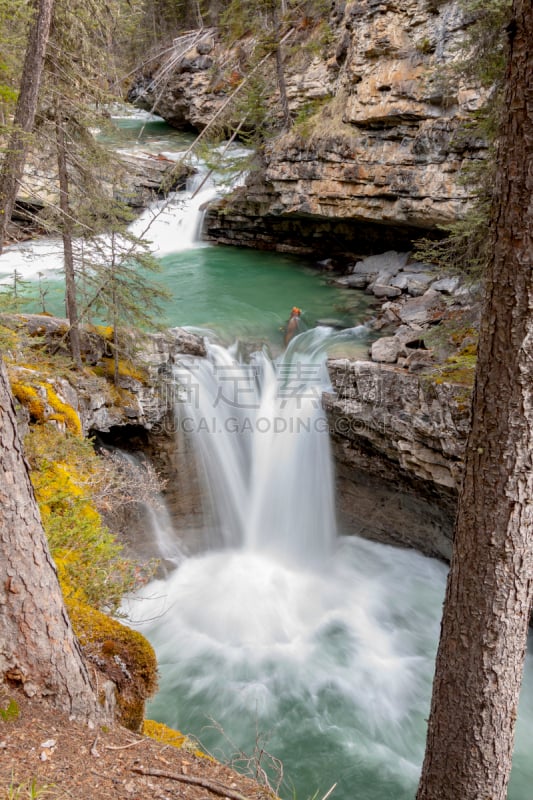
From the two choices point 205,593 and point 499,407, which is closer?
point 499,407

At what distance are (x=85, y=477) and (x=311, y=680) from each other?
453 cm

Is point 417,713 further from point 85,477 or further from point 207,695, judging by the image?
point 85,477

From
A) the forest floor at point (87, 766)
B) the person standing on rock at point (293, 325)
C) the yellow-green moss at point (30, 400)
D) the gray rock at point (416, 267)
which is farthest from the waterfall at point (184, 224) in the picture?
the forest floor at point (87, 766)

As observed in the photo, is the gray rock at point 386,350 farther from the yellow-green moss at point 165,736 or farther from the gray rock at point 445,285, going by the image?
the yellow-green moss at point 165,736

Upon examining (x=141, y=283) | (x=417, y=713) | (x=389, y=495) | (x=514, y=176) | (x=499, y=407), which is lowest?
(x=417, y=713)

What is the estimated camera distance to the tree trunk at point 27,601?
2.73 m

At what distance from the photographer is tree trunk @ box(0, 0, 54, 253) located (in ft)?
18.9

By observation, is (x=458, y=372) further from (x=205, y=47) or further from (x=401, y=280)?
(x=205, y=47)

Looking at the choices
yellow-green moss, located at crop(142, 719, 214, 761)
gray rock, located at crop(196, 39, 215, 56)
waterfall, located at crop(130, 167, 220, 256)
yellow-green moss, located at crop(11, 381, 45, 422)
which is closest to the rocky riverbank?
yellow-green moss, located at crop(142, 719, 214, 761)

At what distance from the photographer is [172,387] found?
10148 mm

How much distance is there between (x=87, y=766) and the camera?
2.86 metres

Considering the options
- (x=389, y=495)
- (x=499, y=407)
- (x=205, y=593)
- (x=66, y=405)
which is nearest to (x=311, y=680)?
(x=205, y=593)

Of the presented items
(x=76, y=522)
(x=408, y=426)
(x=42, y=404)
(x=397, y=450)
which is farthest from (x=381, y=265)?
(x=76, y=522)

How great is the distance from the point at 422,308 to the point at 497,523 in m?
9.72
